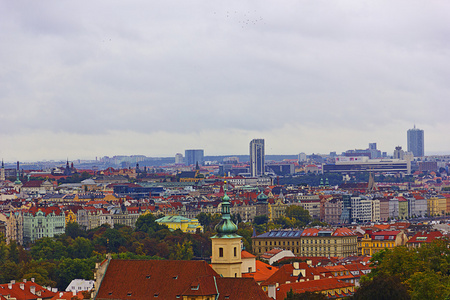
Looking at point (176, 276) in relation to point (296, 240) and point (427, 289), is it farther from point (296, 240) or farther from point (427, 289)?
point (296, 240)

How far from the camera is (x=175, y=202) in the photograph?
190125mm

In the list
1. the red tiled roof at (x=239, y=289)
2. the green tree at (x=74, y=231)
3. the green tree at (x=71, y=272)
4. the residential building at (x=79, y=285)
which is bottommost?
the residential building at (x=79, y=285)

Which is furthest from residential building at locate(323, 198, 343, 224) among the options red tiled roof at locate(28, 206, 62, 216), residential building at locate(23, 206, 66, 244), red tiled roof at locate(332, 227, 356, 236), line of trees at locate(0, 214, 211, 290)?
red tiled roof at locate(332, 227, 356, 236)

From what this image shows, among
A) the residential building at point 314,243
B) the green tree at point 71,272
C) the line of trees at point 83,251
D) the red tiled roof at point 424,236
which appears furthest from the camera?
the residential building at point 314,243

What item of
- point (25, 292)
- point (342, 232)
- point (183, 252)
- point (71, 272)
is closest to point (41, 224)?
point (183, 252)

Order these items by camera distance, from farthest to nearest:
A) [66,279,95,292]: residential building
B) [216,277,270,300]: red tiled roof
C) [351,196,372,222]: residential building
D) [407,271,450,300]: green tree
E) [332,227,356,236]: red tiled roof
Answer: [351,196,372,222]: residential building → [332,227,356,236]: red tiled roof → [66,279,95,292]: residential building → [216,277,270,300]: red tiled roof → [407,271,450,300]: green tree

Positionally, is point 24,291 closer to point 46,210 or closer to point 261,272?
point 261,272

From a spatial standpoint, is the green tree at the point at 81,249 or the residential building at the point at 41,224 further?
the residential building at the point at 41,224

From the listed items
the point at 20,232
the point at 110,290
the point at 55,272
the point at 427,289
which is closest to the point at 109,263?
the point at 110,290

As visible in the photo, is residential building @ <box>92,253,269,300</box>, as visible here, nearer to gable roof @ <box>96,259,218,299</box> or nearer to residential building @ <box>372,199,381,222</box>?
gable roof @ <box>96,259,218,299</box>

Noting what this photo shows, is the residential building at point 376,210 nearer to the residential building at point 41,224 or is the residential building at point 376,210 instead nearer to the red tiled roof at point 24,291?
the residential building at point 41,224

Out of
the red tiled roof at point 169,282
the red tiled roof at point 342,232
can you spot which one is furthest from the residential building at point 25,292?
the red tiled roof at point 342,232

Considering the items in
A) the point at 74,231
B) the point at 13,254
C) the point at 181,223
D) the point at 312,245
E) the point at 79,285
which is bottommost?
the point at 79,285

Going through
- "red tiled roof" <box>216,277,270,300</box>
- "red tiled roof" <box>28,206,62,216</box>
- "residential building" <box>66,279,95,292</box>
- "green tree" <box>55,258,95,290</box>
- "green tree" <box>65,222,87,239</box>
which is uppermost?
"red tiled roof" <box>28,206,62,216</box>
